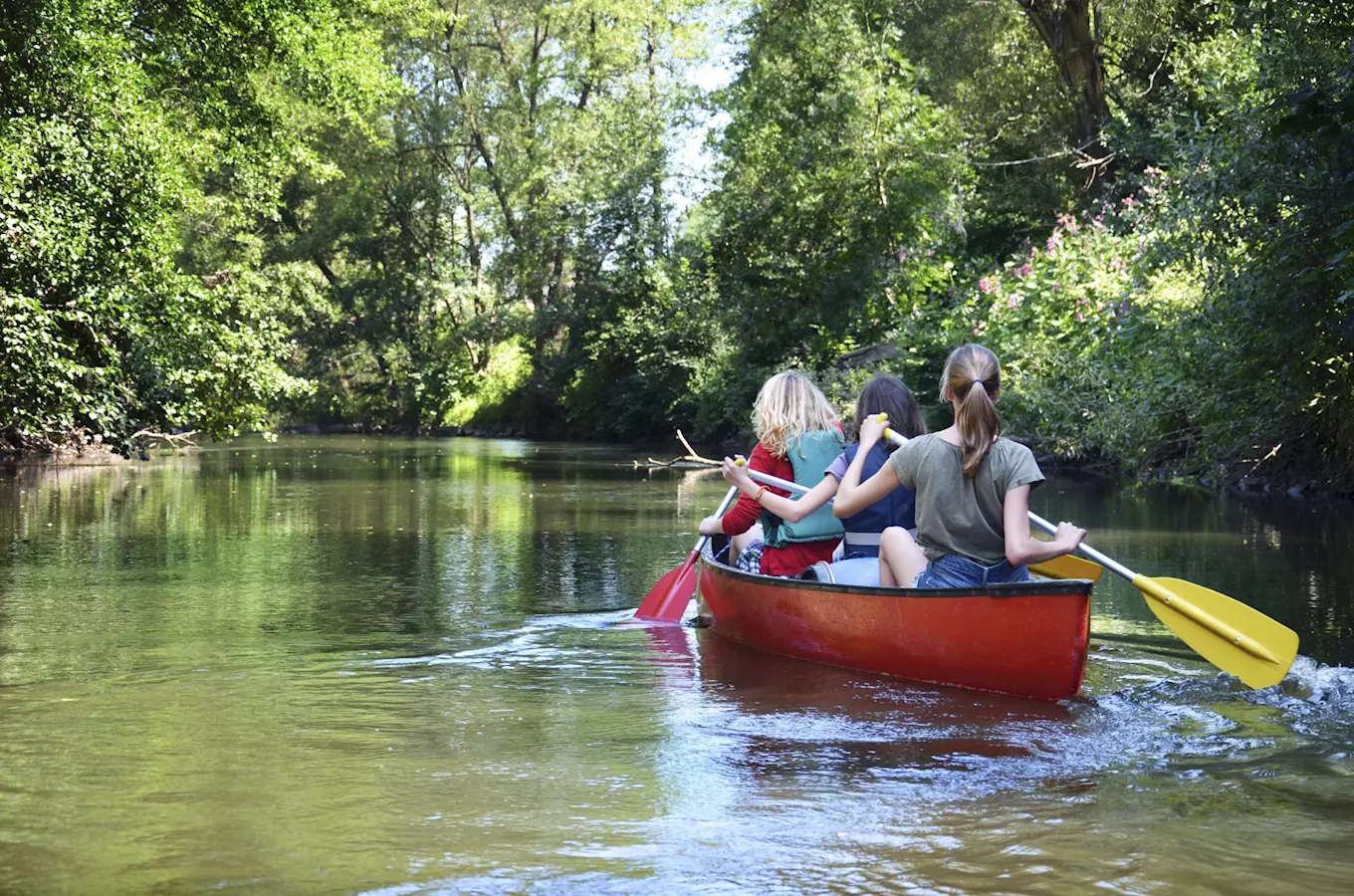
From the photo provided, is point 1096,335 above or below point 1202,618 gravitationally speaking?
above

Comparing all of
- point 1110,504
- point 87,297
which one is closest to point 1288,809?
point 1110,504

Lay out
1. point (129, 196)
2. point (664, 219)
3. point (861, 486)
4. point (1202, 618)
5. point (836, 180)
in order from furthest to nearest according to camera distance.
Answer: point (664, 219), point (836, 180), point (129, 196), point (861, 486), point (1202, 618)

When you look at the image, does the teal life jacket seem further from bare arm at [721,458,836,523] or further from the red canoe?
the red canoe

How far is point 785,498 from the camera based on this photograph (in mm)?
7430

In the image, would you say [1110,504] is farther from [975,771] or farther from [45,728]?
[45,728]

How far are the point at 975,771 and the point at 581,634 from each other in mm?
3472

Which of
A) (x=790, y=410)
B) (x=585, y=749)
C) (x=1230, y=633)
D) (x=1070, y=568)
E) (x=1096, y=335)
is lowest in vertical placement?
(x=585, y=749)

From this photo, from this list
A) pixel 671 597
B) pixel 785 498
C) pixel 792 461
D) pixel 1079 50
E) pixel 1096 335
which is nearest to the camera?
pixel 785 498

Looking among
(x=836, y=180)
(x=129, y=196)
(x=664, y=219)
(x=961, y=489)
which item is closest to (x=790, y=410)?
(x=961, y=489)

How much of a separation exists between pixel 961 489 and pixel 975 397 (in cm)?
43

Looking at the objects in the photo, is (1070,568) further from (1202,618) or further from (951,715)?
(951,715)

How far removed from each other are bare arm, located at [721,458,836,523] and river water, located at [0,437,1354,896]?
2.50 ft

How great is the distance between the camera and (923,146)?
27531 mm

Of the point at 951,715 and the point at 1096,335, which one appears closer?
the point at 951,715
